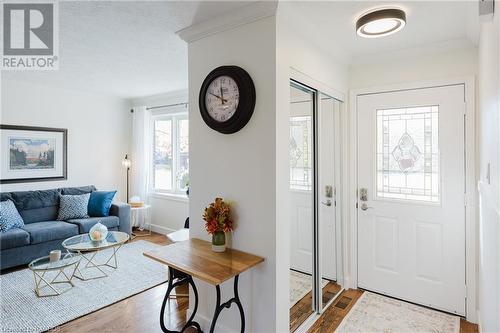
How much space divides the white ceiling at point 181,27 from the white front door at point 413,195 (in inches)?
19.0

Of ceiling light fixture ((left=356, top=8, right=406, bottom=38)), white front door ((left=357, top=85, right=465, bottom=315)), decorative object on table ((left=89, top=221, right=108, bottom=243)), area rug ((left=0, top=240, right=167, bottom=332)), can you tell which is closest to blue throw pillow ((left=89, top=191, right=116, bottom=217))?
area rug ((left=0, top=240, right=167, bottom=332))

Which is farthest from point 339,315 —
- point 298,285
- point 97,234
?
point 97,234

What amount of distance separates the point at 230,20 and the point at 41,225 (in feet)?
12.4

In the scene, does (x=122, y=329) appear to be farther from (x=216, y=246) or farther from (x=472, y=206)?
(x=472, y=206)

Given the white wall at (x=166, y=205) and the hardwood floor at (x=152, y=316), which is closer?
the hardwood floor at (x=152, y=316)

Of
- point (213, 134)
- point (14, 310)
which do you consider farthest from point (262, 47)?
point (14, 310)

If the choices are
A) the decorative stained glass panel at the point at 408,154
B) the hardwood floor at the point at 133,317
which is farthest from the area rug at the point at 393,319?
the hardwood floor at the point at 133,317

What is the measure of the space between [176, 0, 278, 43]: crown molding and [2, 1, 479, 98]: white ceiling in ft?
0.14

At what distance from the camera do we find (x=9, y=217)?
3.66m

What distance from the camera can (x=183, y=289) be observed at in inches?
121

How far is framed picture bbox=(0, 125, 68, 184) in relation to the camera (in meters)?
4.16

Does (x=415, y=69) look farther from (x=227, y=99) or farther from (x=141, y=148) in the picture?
Answer: (x=141, y=148)

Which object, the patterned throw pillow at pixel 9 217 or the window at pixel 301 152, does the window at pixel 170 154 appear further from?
the window at pixel 301 152

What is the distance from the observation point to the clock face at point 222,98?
2.11 metres
